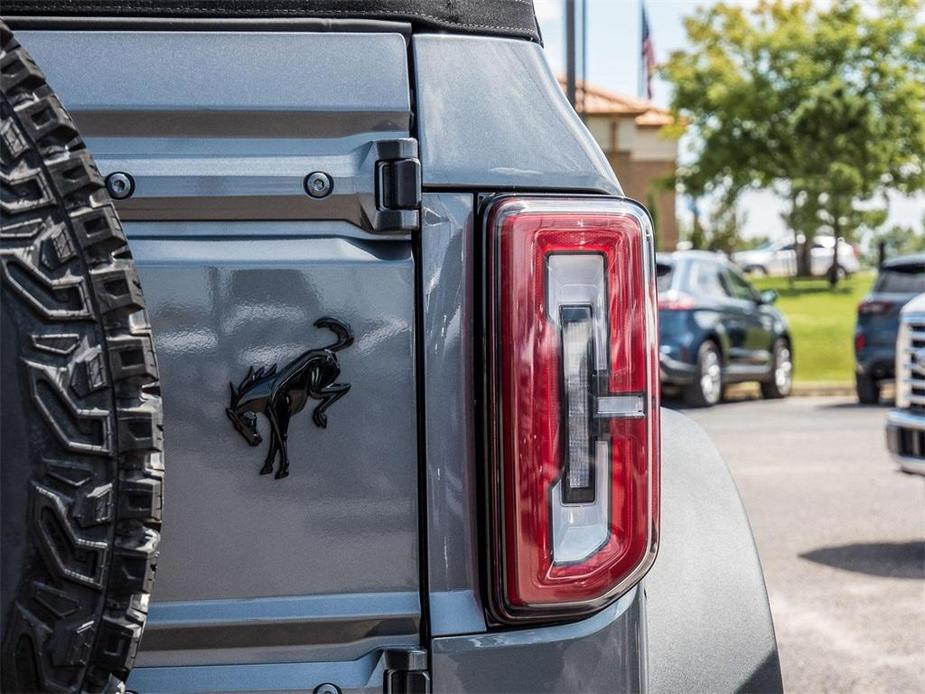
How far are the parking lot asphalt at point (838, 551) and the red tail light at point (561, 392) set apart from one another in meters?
3.34

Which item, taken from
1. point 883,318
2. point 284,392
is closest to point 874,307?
point 883,318

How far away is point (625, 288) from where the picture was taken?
1.70 metres

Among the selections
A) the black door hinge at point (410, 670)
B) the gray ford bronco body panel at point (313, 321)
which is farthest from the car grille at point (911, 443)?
the black door hinge at point (410, 670)

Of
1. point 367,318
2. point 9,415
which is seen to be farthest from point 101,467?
point 367,318

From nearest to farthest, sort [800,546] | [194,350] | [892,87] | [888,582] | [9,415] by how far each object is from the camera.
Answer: [9,415], [194,350], [888,582], [800,546], [892,87]

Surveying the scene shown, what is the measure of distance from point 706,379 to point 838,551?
8.84 meters

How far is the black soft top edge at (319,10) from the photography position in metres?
1.71

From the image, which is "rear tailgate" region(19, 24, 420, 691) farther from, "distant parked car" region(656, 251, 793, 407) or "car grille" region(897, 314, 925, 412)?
"distant parked car" region(656, 251, 793, 407)

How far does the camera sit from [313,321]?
1.66 m

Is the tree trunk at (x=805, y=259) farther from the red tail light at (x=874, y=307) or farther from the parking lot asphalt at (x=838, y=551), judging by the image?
the parking lot asphalt at (x=838, y=551)

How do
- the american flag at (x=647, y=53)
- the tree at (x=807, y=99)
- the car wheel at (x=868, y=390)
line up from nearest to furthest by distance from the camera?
the car wheel at (x=868, y=390) < the american flag at (x=647, y=53) < the tree at (x=807, y=99)

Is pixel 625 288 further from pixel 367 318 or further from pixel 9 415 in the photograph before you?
pixel 9 415

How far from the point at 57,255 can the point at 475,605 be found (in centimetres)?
69

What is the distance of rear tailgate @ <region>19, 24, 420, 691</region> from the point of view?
1.65 metres
